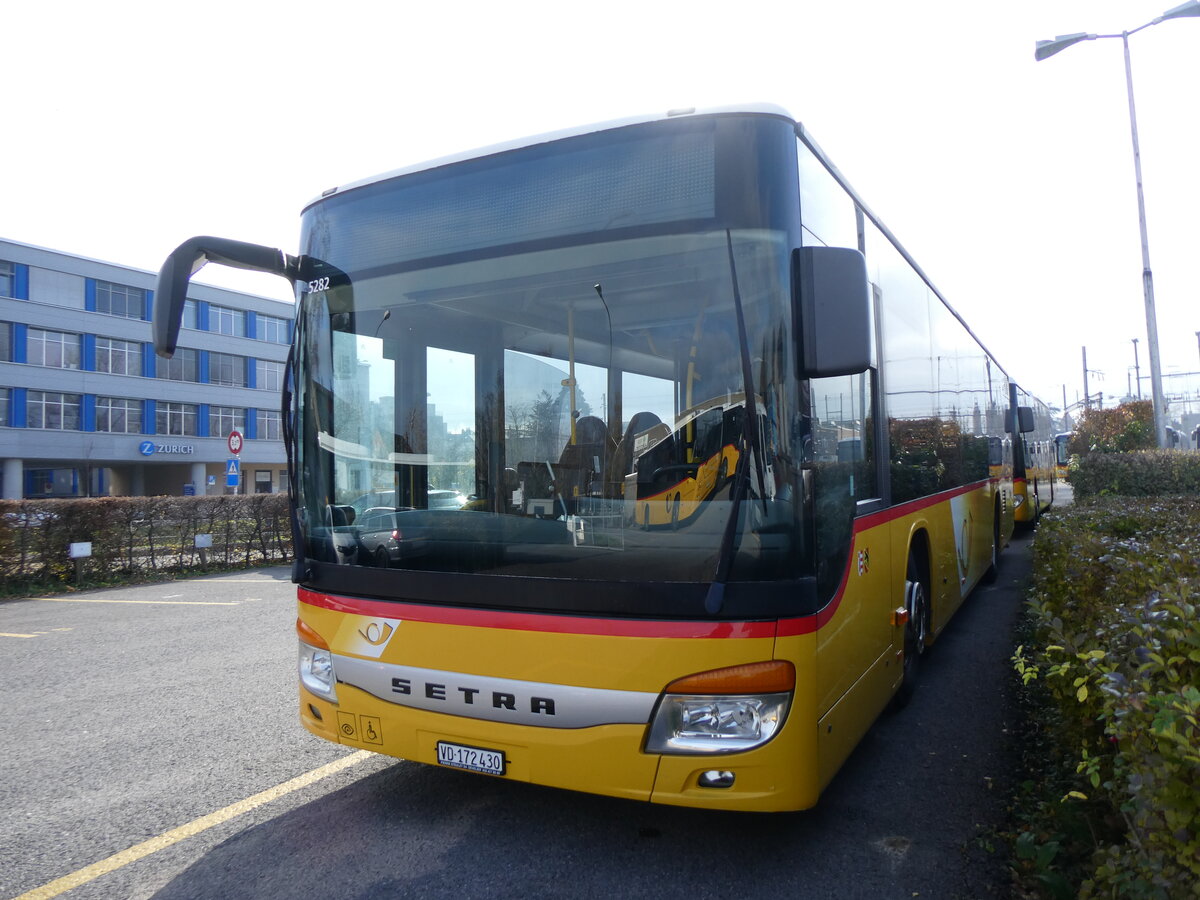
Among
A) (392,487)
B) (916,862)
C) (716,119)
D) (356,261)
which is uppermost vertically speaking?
(716,119)

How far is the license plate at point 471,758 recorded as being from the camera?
3.38 m

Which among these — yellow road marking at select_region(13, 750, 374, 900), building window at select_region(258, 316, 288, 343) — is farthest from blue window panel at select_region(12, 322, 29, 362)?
yellow road marking at select_region(13, 750, 374, 900)

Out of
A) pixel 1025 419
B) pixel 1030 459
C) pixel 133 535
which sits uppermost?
pixel 1025 419

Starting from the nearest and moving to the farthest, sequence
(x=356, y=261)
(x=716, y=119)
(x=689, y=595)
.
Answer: (x=689, y=595) → (x=716, y=119) → (x=356, y=261)

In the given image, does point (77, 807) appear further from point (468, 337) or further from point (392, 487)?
point (468, 337)

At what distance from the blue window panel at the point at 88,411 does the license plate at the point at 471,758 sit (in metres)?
53.3

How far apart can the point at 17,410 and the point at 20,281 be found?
6916 millimetres

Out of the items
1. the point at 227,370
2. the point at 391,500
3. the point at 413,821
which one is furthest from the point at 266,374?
the point at 413,821

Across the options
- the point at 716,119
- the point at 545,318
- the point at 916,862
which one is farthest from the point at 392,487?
the point at 916,862

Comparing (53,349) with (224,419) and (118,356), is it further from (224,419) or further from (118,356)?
(224,419)

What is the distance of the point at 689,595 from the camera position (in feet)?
10.2

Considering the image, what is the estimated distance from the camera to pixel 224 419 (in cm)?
5525

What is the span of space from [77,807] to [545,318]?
3385mm

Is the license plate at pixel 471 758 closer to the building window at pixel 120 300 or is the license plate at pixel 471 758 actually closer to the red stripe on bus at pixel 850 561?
the red stripe on bus at pixel 850 561
